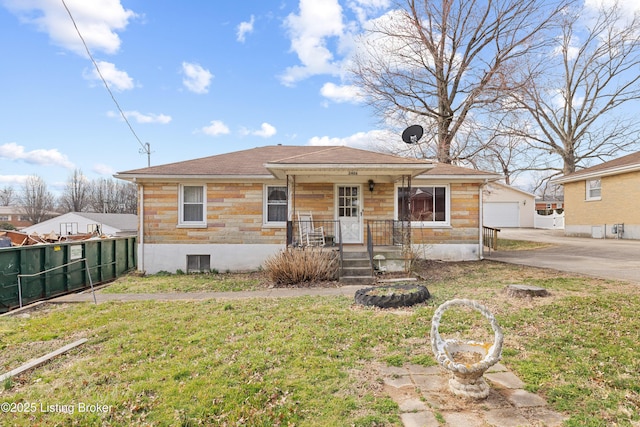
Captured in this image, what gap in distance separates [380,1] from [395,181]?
12.6 metres

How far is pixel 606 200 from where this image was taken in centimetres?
1680

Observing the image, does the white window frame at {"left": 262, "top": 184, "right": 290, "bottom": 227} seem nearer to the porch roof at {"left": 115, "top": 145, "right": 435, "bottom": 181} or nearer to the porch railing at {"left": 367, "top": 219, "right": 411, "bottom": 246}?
the porch roof at {"left": 115, "top": 145, "right": 435, "bottom": 181}

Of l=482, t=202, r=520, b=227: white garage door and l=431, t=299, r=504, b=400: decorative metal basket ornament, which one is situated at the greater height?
l=482, t=202, r=520, b=227: white garage door

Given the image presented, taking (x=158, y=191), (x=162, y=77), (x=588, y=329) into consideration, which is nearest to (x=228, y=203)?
(x=158, y=191)

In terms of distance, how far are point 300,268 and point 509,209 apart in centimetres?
2692

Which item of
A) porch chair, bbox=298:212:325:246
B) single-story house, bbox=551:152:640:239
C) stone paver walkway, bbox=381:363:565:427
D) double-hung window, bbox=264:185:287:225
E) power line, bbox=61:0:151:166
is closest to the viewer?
stone paver walkway, bbox=381:363:565:427

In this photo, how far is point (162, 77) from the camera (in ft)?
46.4

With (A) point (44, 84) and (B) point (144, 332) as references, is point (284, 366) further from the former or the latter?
(A) point (44, 84)

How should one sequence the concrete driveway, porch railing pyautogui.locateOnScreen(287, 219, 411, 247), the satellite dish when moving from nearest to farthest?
the concrete driveway, porch railing pyautogui.locateOnScreen(287, 219, 411, 247), the satellite dish

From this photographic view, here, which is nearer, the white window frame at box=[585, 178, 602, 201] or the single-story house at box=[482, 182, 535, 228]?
the white window frame at box=[585, 178, 602, 201]

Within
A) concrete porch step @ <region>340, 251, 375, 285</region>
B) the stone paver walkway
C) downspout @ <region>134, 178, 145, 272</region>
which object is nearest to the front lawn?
the stone paver walkway

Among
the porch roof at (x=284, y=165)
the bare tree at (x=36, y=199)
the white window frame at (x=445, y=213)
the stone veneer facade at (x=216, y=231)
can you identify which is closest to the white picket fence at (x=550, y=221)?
the white window frame at (x=445, y=213)

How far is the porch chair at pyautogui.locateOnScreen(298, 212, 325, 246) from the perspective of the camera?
32.9ft

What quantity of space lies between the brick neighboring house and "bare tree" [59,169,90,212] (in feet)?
189
